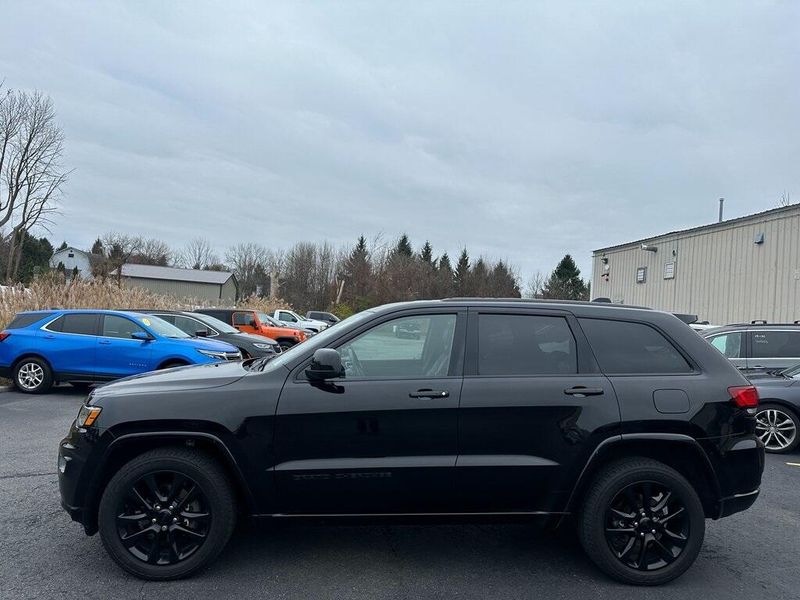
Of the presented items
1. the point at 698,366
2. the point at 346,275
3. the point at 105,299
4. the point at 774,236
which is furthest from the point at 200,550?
the point at 346,275

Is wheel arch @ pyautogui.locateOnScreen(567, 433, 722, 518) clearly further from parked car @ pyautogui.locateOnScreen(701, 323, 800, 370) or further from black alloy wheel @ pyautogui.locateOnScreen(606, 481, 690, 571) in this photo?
parked car @ pyautogui.locateOnScreen(701, 323, 800, 370)

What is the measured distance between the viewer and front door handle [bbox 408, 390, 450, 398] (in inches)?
149

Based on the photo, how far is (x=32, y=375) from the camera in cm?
1088

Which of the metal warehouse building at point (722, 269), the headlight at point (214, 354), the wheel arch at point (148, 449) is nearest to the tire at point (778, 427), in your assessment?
the wheel arch at point (148, 449)

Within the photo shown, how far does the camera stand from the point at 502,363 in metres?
3.99

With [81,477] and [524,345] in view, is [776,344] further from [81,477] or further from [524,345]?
[81,477]

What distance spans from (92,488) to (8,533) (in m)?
1.25

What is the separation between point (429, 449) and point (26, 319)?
1033cm

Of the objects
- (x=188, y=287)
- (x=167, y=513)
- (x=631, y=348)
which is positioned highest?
(x=188, y=287)

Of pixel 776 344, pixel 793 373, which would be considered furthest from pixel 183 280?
pixel 793 373

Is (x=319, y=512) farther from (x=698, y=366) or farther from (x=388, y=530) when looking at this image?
(x=698, y=366)

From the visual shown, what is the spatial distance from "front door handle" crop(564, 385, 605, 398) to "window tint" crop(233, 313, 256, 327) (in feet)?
54.7

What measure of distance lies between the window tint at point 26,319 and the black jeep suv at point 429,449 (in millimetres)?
8554

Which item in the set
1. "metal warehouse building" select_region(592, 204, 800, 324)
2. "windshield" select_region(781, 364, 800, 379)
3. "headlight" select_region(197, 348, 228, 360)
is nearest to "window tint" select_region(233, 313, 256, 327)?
"headlight" select_region(197, 348, 228, 360)
